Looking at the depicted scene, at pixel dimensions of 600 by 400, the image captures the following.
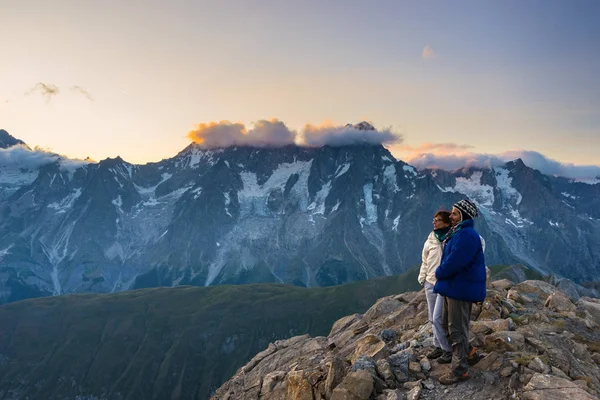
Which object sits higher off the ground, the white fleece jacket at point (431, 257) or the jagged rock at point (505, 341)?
the white fleece jacket at point (431, 257)

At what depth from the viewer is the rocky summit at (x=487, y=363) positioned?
14836mm

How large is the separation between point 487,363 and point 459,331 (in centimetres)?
175

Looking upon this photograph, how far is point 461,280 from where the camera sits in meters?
15.2

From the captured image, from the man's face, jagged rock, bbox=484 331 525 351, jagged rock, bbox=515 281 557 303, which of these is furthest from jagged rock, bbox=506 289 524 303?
the man's face

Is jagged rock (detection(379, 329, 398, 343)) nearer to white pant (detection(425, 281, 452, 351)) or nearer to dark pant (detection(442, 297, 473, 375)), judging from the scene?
white pant (detection(425, 281, 452, 351))

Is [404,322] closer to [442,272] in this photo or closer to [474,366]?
[474,366]

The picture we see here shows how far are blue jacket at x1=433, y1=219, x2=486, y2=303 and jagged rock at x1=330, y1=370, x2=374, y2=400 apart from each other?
178 inches

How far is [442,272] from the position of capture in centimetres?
1520

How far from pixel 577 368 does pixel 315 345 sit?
17.6m

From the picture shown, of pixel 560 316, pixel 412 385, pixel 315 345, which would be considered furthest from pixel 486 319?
pixel 315 345

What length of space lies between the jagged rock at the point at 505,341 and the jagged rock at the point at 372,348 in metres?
4.74

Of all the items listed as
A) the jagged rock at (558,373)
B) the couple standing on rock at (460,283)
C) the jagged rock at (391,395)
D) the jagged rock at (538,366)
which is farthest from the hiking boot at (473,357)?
the jagged rock at (391,395)

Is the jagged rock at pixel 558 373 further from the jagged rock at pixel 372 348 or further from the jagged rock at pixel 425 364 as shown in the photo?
the jagged rock at pixel 372 348

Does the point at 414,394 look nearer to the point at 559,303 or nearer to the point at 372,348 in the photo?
the point at 372,348
